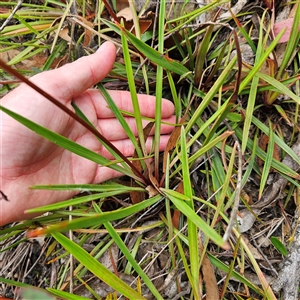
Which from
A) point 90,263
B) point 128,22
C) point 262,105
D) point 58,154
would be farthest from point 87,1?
point 90,263

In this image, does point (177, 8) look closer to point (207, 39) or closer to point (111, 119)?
point (207, 39)

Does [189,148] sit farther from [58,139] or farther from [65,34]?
[65,34]

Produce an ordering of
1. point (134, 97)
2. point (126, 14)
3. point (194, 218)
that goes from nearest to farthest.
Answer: point (194, 218) < point (134, 97) < point (126, 14)

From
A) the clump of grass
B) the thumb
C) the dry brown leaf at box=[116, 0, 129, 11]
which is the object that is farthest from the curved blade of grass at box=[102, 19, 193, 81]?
the dry brown leaf at box=[116, 0, 129, 11]

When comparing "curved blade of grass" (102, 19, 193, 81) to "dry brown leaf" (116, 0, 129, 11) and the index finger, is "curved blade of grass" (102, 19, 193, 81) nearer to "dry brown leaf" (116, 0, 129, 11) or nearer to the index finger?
the index finger

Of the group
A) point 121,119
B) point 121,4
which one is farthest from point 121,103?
point 121,4

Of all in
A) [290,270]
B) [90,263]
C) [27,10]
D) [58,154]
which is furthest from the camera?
[27,10]

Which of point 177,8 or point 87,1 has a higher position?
point 87,1
